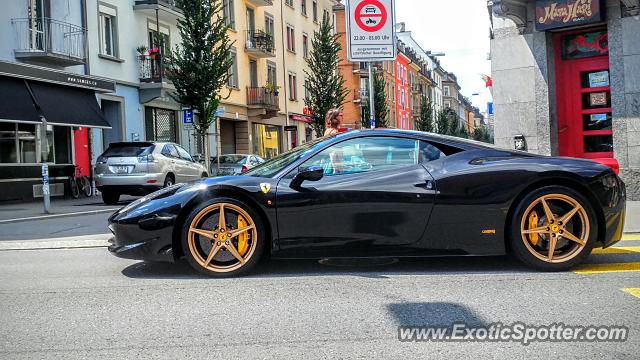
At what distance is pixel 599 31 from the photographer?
1188cm

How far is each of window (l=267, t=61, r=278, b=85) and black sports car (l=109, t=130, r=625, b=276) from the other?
33042mm

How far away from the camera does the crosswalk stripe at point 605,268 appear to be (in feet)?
16.6

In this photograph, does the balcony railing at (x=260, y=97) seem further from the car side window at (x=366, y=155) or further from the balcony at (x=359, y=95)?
the car side window at (x=366, y=155)

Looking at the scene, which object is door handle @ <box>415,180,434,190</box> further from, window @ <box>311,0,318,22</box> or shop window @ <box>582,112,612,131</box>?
window @ <box>311,0,318,22</box>

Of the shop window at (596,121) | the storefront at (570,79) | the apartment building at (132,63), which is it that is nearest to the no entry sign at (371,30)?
the storefront at (570,79)

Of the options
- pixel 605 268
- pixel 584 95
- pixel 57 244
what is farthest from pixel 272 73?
pixel 605 268

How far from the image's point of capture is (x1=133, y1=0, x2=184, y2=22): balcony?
25.0m

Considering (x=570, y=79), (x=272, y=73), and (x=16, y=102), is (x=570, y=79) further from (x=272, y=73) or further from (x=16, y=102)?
(x=272, y=73)

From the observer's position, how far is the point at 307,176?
496 cm

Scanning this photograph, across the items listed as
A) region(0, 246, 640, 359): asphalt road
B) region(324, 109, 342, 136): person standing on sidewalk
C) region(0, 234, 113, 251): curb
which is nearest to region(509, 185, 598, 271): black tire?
region(0, 246, 640, 359): asphalt road

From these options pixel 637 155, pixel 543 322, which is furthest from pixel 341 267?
Result: pixel 637 155

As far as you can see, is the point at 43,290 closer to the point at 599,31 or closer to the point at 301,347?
the point at 301,347

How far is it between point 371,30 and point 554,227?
5108 mm

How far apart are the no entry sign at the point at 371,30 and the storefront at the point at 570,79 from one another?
3.78 m
